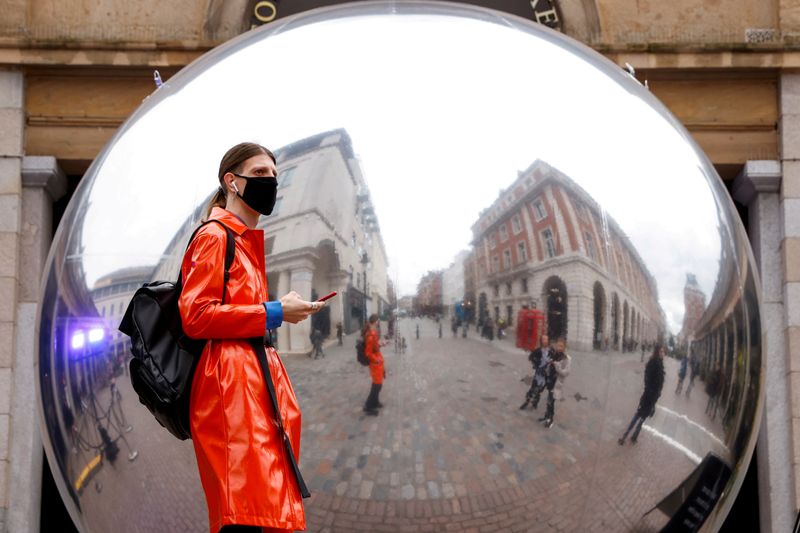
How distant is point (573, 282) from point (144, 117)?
143cm

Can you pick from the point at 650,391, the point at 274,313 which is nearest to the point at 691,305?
the point at 650,391

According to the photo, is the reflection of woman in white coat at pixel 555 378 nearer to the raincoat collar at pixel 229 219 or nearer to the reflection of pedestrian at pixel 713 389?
the reflection of pedestrian at pixel 713 389

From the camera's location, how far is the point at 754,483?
19.9 feet

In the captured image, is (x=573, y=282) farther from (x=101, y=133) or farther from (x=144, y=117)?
(x=101, y=133)

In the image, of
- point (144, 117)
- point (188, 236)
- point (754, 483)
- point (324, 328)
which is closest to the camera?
point (324, 328)

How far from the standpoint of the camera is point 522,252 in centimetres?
201

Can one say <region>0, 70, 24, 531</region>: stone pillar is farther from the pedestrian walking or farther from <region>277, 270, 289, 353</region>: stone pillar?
the pedestrian walking

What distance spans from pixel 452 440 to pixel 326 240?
590 millimetres

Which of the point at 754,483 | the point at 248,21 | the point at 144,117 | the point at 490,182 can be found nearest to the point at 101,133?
the point at 248,21

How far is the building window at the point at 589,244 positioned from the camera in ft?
6.75

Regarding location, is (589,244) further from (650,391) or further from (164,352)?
(164,352)

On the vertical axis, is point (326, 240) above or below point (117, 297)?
above

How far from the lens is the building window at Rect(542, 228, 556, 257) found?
6.66 feet

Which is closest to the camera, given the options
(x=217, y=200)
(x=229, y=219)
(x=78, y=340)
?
(x=229, y=219)
